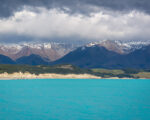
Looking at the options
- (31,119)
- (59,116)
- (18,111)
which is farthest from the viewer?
(18,111)

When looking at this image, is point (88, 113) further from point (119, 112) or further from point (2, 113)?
point (2, 113)

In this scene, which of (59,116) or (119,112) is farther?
(119,112)

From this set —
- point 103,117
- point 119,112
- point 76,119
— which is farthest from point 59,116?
point 119,112

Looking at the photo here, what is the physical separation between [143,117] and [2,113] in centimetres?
3394

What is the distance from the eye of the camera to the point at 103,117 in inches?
2798

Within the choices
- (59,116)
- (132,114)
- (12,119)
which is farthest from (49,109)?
(132,114)

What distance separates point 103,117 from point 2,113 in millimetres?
24641

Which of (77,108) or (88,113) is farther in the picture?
(77,108)

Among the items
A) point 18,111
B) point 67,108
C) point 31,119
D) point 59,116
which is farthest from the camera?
point 67,108

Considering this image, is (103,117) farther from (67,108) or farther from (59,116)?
(67,108)

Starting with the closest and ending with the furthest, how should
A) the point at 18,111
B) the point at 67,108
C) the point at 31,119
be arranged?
the point at 31,119, the point at 18,111, the point at 67,108

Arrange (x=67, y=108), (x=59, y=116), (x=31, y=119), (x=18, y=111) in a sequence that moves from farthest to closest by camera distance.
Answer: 1. (x=67, y=108)
2. (x=18, y=111)
3. (x=59, y=116)
4. (x=31, y=119)

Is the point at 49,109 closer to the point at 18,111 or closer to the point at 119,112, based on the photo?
the point at 18,111

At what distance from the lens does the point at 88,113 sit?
7650 cm
